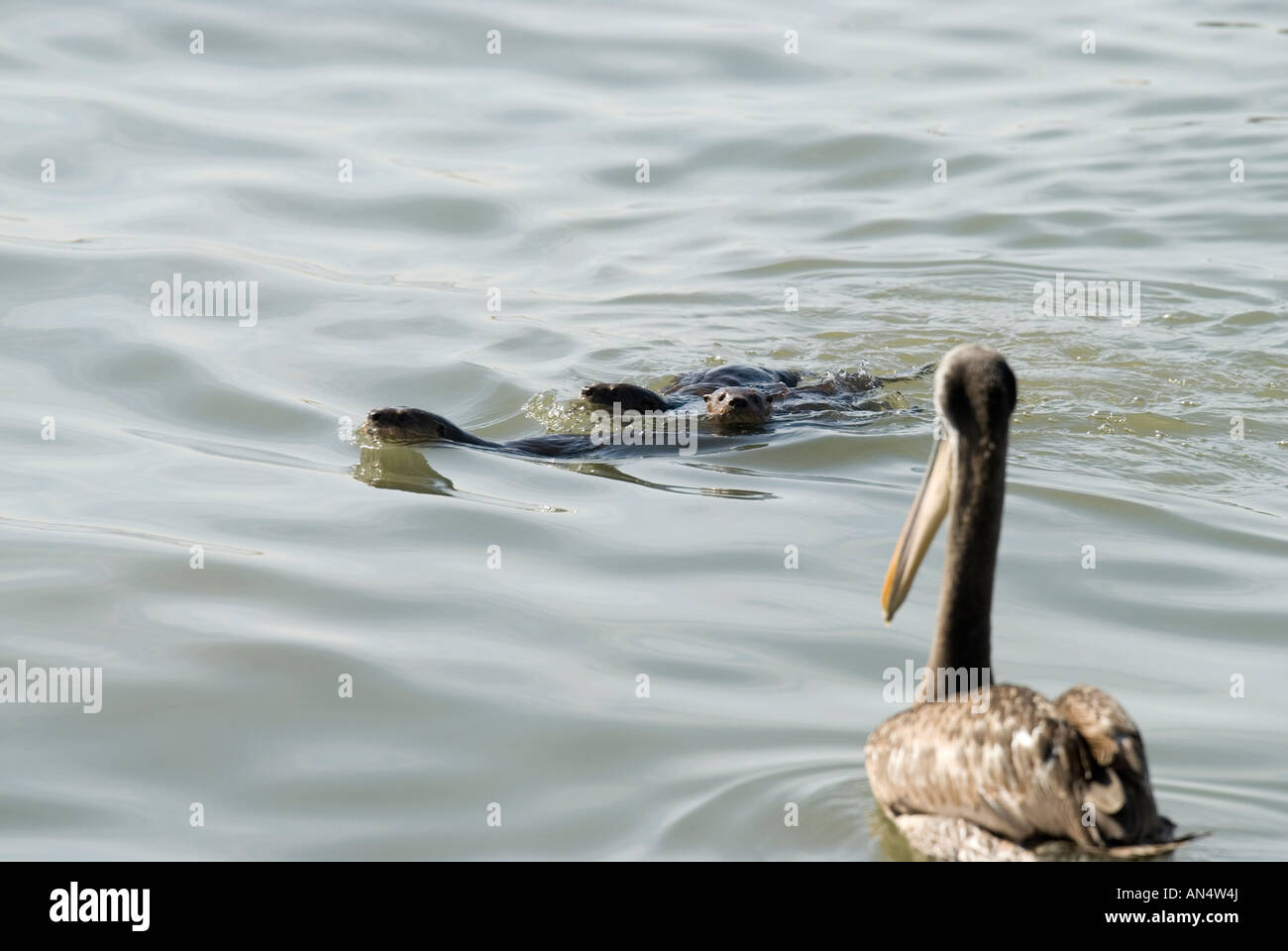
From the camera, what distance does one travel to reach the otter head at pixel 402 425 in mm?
9906

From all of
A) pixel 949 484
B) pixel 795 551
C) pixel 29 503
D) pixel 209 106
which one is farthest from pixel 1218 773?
pixel 209 106

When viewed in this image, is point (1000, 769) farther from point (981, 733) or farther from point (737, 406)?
point (737, 406)

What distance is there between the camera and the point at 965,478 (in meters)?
5.63

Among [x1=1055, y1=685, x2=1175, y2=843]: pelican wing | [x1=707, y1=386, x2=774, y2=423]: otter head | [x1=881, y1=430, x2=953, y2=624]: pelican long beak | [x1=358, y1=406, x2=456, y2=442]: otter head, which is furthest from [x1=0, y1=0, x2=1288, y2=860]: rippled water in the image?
[x1=1055, y1=685, x2=1175, y2=843]: pelican wing

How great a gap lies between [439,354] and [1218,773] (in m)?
7.47

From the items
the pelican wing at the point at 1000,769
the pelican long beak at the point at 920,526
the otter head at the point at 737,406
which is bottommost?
the pelican wing at the point at 1000,769

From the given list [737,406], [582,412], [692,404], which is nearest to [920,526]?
[737,406]

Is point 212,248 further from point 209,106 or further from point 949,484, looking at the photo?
point 949,484

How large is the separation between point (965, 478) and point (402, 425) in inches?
197

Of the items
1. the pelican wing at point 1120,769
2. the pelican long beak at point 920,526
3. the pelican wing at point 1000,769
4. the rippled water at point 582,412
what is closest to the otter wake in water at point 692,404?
the rippled water at point 582,412

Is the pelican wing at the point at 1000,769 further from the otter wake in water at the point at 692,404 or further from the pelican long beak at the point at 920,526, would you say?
the otter wake in water at the point at 692,404

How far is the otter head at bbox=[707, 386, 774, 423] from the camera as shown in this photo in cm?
1047

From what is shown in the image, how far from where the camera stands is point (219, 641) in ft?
23.7

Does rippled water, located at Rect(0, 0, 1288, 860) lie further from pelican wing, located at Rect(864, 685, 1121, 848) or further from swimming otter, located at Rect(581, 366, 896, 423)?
pelican wing, located at Rect(864, 685, 1121, 848)
